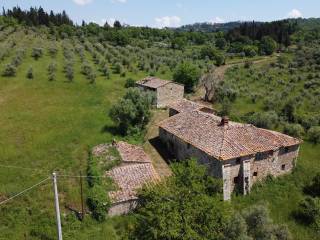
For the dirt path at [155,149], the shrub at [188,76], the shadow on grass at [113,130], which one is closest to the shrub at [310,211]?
the dirt path at [155,149]

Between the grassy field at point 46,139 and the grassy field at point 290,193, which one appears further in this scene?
the grassy field at point 290,193

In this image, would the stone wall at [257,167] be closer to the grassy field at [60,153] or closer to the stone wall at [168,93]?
the grassy field at [60,153]

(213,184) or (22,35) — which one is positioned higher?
(22,35)

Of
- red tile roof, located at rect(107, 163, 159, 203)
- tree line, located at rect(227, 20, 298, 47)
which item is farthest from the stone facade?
tree line, located at rect(227, 20, 298, 47)

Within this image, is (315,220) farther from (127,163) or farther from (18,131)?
(18,131)

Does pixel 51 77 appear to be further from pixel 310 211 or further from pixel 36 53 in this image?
pixel 310 211

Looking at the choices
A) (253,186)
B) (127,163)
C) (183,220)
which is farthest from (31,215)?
(253,186)

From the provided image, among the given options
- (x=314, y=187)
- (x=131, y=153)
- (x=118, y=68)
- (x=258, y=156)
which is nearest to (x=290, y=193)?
(x=314, y=187)
